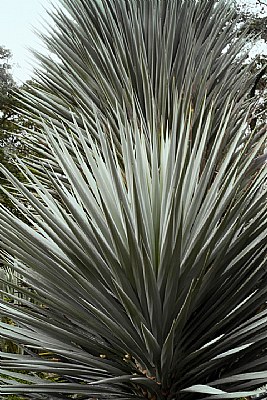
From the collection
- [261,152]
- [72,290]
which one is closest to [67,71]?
[261,152]

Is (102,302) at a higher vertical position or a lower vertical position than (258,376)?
higher

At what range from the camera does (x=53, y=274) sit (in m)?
1.13

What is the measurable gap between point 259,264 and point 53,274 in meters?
0.44

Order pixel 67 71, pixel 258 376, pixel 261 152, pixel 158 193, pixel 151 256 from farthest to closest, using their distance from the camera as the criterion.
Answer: pixel 67 71
pixel 261 152
pixel 158 193
pixel 151 256
pixel 258 376

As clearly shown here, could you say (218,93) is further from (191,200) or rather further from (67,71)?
(191,200)

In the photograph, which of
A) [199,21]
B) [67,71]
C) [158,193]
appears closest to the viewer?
[158,193]

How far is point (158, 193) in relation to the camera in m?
1.17

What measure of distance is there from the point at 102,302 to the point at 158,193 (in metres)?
0.27

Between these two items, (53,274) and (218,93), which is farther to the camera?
(218,93)

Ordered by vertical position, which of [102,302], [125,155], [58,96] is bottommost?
[102,302]

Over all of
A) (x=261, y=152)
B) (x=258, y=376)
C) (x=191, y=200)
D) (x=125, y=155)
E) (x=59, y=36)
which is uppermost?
(x=59, y=36)

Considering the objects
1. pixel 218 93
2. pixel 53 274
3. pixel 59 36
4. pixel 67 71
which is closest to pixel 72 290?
pixel 53 274

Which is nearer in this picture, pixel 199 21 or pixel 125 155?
pixel 125 155

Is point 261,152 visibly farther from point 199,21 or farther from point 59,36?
point 59,36
